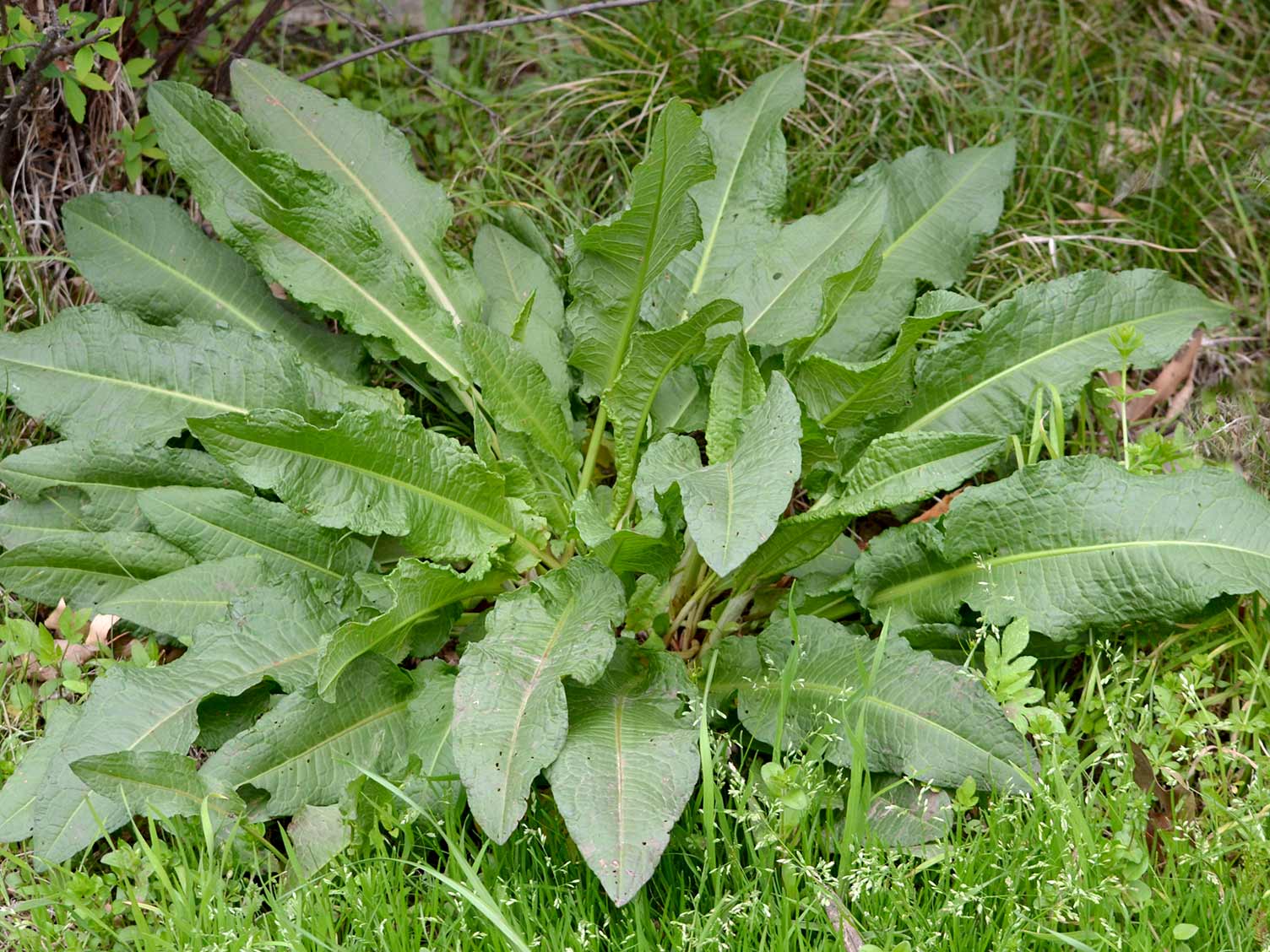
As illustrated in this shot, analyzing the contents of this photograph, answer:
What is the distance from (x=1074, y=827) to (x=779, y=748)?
50 centimetres

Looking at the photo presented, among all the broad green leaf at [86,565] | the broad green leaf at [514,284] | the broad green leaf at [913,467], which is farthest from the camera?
the broad green leaf at [514,284]

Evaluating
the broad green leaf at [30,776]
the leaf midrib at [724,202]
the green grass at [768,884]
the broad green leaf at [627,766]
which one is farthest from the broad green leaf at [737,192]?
the broad green leaf at [30,776]

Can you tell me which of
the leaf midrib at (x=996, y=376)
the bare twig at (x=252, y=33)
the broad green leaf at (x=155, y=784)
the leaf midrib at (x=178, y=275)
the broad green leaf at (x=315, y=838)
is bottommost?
the broad green leaf at (x=315, y=838)

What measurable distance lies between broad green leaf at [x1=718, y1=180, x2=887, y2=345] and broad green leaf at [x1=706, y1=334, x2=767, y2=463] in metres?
0.26

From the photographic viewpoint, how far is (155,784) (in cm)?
225

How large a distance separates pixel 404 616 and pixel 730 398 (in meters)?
0.79

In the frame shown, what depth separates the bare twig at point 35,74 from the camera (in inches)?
109

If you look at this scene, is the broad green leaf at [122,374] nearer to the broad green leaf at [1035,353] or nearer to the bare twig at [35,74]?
the bare twig at [35,74]

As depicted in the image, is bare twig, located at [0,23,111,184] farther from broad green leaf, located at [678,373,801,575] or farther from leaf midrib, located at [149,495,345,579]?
broad green leaf, located at [678,373,801,575]

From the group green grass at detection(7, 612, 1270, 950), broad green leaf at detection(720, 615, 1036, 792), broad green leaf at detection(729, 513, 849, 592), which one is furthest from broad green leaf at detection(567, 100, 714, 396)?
green grass at detection(7, 612, 1270, 950)

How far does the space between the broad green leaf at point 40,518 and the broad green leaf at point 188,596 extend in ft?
0.86

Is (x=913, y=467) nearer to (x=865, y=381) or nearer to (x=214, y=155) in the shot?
(x=865, y=381)

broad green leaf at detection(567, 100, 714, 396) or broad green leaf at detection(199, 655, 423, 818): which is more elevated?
broad green leaf at detection(567, 100, 714, 396)

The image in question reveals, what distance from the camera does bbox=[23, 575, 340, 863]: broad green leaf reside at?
2.29 metres
